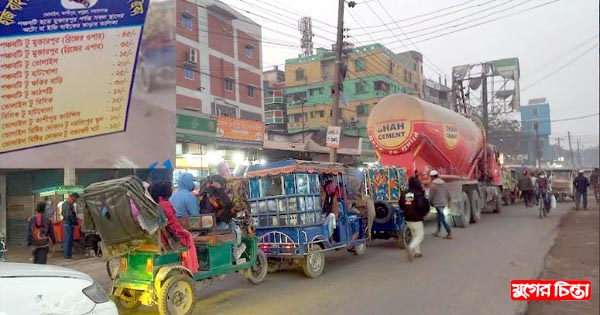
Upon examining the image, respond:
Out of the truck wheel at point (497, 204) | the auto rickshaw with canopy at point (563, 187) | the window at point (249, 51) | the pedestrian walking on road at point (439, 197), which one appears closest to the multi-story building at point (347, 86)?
the window at point (249, 51)

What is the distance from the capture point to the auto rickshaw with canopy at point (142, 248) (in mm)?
4922

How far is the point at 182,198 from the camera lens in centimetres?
600

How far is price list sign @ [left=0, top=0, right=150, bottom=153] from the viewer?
15.1 feet

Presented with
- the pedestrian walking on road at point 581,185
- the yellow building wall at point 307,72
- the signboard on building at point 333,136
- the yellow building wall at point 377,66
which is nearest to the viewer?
the signboard on building at point 333,136

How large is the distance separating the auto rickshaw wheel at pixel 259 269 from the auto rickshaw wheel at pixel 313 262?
0.64 metres

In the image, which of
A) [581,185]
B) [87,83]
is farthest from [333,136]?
[581,185]

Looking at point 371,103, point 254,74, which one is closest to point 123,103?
point 254,74

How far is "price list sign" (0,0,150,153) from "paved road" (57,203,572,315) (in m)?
2.50

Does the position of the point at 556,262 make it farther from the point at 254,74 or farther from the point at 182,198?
the point at 254,74

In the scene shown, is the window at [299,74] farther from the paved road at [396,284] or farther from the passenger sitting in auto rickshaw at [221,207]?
the passenger sitting in auto rickshaw at [221,207]

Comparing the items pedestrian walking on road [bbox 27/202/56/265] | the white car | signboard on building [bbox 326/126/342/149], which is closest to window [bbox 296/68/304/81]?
signboard on building [bbox 326/126/342/149]

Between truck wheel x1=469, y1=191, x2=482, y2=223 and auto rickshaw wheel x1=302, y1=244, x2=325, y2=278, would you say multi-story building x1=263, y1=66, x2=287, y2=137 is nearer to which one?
truck wheel x1=469, y1=191, x2=482, y2=223

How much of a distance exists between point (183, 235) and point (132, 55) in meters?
2.17

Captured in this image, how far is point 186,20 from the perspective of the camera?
27.2 meters
